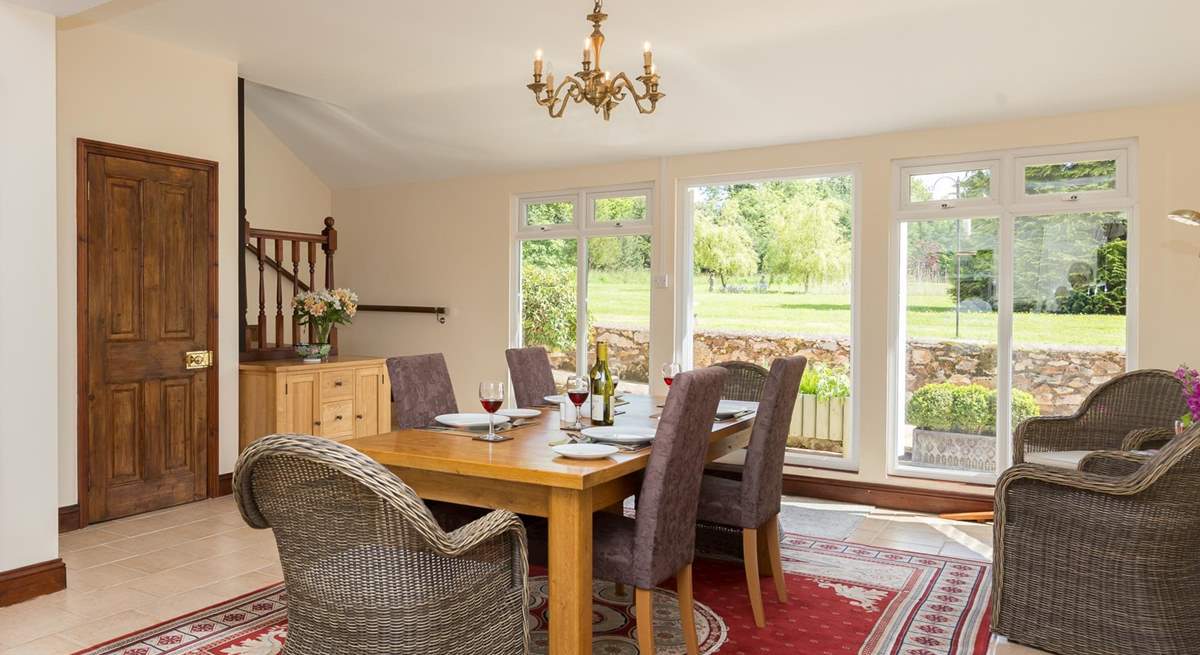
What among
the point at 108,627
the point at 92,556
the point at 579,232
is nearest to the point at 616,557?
the point at 108,627

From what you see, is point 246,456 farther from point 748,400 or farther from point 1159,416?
point 1159,416

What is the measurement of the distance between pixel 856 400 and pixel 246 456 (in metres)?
4.57

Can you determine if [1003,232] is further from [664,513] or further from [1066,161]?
[664,513]

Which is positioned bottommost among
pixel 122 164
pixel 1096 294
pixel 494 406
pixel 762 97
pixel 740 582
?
pixel 740 582

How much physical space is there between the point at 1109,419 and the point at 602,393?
274 cm

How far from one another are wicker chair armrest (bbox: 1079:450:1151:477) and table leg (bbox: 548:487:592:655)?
7.31ft

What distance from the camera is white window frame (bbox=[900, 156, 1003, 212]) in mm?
5082

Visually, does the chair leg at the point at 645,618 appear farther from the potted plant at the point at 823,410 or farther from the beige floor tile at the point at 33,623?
the potted plant at the point at 823,410

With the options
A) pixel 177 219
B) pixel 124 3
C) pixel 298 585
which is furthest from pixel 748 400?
pixel 124 3

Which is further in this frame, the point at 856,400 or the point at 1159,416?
the point at 856,400

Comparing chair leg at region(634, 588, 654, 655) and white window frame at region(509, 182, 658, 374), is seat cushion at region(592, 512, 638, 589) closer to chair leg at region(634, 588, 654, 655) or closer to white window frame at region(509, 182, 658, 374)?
chair leg at region(634, 588, 654, 655)

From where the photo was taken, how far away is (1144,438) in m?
3.78

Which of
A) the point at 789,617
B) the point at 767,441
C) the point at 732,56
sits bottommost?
the point at 789,617

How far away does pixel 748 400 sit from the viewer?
14.9 feet
